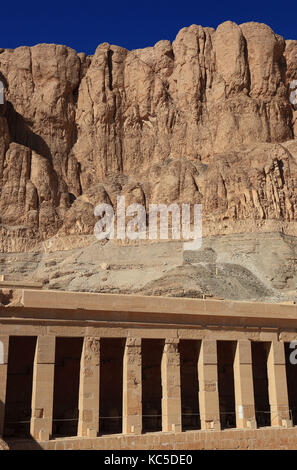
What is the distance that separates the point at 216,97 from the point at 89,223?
33.3 metres

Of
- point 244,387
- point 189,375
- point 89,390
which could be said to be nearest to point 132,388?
point 89,390

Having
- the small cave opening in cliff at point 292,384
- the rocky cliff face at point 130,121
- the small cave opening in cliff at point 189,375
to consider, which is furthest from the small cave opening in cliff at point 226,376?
the rocky cliff face at point 130,121

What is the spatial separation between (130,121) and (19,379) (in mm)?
84632

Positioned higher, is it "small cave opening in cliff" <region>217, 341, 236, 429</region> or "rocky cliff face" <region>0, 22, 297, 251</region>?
"rocky cliff face" <region>0, 22, 297, 251</region>

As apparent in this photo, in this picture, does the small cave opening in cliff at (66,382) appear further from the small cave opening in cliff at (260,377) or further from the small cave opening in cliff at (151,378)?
the small cave opening in cliff at (260,377)

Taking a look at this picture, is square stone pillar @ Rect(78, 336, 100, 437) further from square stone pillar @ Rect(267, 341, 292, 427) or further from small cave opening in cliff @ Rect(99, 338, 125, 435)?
square stone pillar @ Rect(267, 341, 292, 427)

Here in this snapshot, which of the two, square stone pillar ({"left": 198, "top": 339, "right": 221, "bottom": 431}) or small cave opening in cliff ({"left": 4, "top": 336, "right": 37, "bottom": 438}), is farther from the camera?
square stone pillar ({"left": 198, "top": 339, "right": 221, "bottom": 431})

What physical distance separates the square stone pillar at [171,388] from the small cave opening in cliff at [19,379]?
15.4 feet

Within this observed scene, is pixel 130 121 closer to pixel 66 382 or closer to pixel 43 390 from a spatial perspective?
pixel 66 382

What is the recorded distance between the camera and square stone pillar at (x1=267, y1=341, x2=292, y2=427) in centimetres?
2119

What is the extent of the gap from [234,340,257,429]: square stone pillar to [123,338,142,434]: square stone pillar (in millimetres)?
3957

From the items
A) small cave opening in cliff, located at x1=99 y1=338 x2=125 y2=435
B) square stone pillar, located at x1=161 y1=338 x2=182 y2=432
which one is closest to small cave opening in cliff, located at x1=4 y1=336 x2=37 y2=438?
small cave opening in cliff, located at x1=99 y1=338 x2=125 y2=435

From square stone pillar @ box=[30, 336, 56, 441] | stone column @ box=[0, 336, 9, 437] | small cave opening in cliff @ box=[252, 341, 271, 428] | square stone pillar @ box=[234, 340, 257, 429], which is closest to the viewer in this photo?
stone column @ box=[0, 336, 9, 437]

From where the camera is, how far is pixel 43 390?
1794 centimetres
